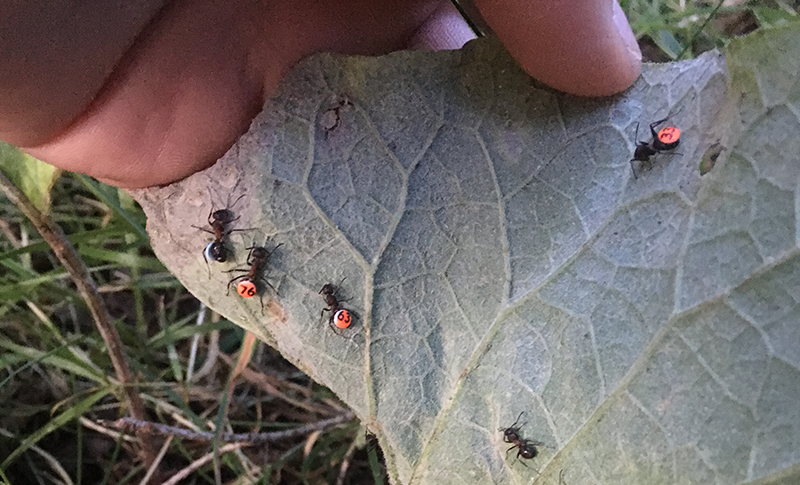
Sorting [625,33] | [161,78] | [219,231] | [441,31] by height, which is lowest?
[625,33]

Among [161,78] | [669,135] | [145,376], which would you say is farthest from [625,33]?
[145,376]

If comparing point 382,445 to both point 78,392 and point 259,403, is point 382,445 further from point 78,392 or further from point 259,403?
point 78,392

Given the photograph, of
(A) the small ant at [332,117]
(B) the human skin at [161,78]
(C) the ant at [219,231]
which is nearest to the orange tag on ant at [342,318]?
(C) the ant at [219,231]

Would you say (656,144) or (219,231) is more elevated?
(219,231)

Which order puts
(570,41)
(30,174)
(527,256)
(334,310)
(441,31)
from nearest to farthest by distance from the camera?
(570,41)
(527,256)
(334,310)
(30,174)
(441,31)

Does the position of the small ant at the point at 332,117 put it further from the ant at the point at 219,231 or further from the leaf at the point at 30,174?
the leaf at the point at 30,174

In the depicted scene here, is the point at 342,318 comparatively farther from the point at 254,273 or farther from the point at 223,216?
the point at 223,216

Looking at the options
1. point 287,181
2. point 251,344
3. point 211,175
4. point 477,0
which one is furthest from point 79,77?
point 477,0
